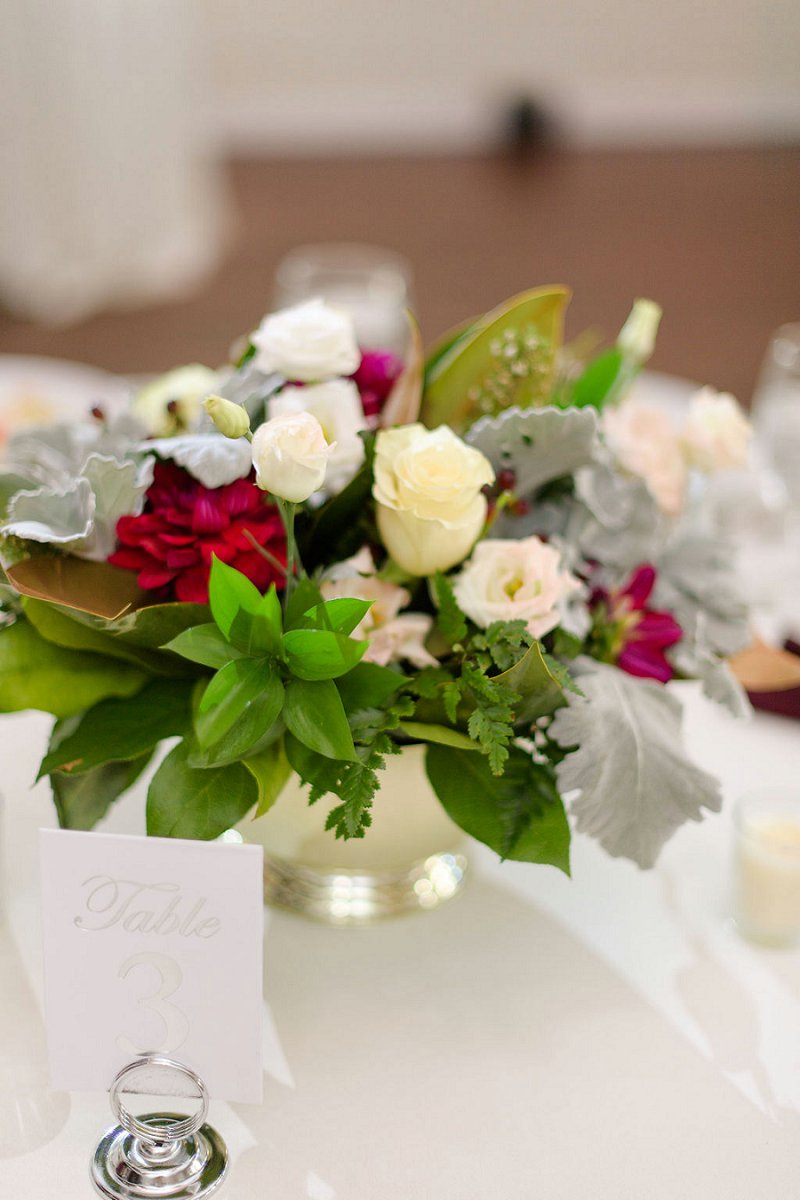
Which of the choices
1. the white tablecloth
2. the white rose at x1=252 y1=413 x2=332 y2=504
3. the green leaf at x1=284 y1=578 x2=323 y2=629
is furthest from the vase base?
the white rose at x1=252 y1=413 x2=332 y2=504

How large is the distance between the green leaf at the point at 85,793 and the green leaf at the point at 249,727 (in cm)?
12

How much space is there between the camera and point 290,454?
62 cm

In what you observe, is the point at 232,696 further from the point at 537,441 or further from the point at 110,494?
the point at 537,441

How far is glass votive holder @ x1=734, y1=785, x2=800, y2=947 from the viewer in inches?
34.4

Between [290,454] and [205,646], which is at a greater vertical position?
[290,454]

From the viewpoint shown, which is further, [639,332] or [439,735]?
[639,332]

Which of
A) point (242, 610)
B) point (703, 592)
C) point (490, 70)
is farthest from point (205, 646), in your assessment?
point (490, 70)

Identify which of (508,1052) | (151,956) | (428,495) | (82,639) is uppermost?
(428,495)

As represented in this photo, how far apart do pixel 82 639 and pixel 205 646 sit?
122mm

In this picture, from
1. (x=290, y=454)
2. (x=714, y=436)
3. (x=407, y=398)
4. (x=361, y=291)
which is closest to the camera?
(x=290, y=454)

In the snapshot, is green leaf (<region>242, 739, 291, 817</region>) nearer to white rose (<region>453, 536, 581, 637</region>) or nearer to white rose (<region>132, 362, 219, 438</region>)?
white rose (<region>453, 536, 581, 637</region>)

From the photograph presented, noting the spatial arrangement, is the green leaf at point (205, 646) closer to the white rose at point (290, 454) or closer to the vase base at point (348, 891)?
the white rose at point (290, 454)

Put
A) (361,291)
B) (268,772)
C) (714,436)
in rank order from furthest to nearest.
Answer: (361,291)
(714,436)
(268,772)

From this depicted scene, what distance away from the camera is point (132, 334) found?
348 cm
